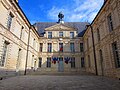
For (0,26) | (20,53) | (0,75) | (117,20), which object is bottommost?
(0,75)

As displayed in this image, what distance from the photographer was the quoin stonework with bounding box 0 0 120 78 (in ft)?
28.4

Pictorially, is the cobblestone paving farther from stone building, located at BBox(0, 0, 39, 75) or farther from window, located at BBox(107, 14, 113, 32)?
window, located at BBox(107, 14, 113, 32)

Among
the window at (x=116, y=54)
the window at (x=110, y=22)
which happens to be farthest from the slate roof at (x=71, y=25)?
the window at (x=116, y=54)

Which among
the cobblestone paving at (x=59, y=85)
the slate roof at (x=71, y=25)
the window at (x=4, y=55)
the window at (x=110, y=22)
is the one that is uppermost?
the slate roof at (x=71, y=25)

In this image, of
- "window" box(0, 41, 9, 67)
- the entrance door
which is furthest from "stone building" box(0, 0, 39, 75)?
the entrance door

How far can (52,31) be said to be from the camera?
67.0 ft

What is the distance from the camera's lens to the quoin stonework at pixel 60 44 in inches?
341

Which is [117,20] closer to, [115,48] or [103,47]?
[115,48]

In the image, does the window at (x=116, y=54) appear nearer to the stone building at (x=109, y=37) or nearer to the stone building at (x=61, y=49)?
the stone building at (x=109, y=37)

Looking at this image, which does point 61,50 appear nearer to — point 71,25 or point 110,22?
point 71,25

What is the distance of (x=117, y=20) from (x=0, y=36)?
30.4ft

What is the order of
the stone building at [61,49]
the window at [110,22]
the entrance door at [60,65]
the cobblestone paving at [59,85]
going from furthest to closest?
the stone building at [61,49]
the entrance door at [60,65]
the window at [110,22]
the cobblestone paving at [59,85]

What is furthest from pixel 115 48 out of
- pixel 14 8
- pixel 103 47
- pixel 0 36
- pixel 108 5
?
pixel 14 8

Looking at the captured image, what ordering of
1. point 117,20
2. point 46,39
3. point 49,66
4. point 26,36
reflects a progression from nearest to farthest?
point 117,20
point 26,36
point 49,66
point 46,39
